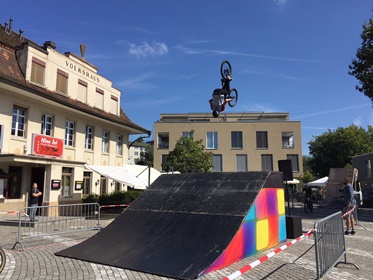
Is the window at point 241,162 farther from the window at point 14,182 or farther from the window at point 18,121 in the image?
the window at point 18,121

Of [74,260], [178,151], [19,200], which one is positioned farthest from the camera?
[178,151]

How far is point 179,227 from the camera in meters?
7.74

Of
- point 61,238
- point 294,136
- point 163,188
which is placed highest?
point 294,136

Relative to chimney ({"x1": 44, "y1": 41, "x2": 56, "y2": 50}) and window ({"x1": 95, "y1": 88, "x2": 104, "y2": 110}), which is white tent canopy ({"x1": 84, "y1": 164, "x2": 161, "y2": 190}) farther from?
chimney ({"x1": 44, "y1": 41, "x2": 56, "y2": 50})

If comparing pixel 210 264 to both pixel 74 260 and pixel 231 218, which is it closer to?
pixel 231 218

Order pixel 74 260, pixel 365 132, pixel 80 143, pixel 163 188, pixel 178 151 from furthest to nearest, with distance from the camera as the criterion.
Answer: pixel 365 132
pixel 178 151
pixel 80 143
pixel 163 188
pixel 74 260

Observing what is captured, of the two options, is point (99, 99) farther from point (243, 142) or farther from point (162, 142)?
point (243, 142)

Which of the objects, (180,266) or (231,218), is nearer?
(180,266)

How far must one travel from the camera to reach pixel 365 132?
5575 cm

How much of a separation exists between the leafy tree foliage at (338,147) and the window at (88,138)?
4144 cm

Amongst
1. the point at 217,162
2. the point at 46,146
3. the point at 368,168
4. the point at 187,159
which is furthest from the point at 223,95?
the point at 217,162

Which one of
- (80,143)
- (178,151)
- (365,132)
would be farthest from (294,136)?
(80,143)

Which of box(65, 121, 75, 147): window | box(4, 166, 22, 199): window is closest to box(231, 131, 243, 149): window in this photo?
box(65, 121, 75, 147): window

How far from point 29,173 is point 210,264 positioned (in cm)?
1528
